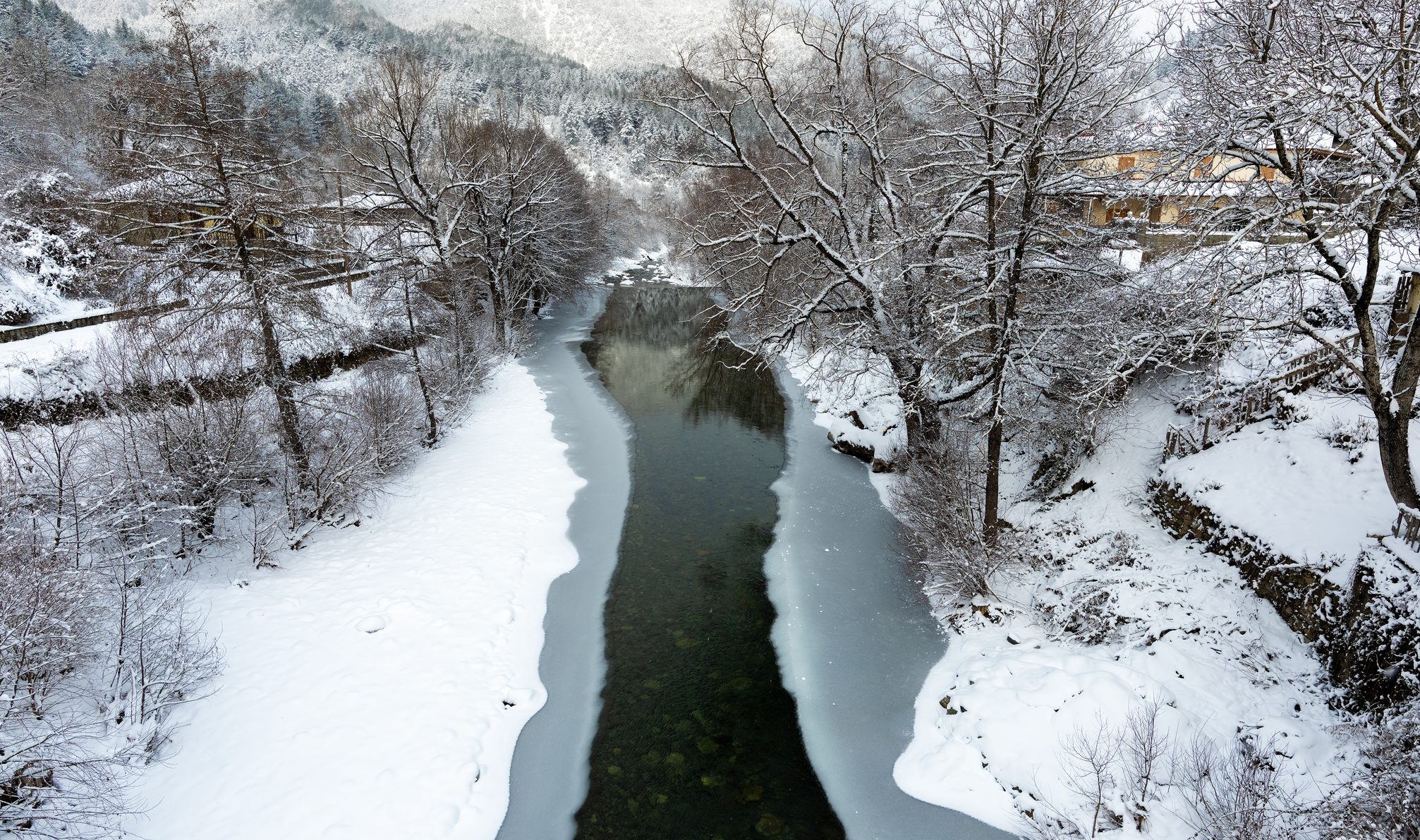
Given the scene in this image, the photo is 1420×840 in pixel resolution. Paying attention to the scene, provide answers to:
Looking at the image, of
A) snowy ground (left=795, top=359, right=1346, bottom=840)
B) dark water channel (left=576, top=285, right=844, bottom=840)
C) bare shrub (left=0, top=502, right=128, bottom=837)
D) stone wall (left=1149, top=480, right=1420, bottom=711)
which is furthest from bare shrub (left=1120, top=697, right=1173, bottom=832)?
bare shrub (left=0, top=502, right=128, bottom=837)

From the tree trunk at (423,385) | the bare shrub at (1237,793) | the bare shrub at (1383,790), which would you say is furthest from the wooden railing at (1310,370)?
the tree trunk at (423,385)

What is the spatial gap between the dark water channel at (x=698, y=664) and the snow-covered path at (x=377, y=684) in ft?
4.56

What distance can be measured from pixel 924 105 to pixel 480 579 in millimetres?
13263

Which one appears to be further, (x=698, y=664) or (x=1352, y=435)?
(x=698, y=664)

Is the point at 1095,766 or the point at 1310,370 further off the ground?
the point at 1310,370

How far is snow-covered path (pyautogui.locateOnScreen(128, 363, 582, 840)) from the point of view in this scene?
7.31 meters

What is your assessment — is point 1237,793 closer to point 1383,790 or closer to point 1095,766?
point 1383,790

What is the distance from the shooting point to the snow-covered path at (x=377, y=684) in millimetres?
7309

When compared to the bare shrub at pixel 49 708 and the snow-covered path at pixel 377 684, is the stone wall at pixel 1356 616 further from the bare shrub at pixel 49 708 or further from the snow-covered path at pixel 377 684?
the bare shrub at pixel 49 708

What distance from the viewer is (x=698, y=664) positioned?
10484 mm

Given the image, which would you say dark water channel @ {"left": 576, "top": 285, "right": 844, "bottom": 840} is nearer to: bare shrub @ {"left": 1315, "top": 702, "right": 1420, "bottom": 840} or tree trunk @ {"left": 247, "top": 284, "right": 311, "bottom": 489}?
bare shrub @ {"left": 1315, "top": 702, "right": 1420, "bottom": 840}

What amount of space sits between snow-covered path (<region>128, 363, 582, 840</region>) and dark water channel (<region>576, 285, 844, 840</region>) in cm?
139

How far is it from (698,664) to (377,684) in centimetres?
464

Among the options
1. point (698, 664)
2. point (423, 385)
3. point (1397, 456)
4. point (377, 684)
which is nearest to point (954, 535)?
point (698, 664)
